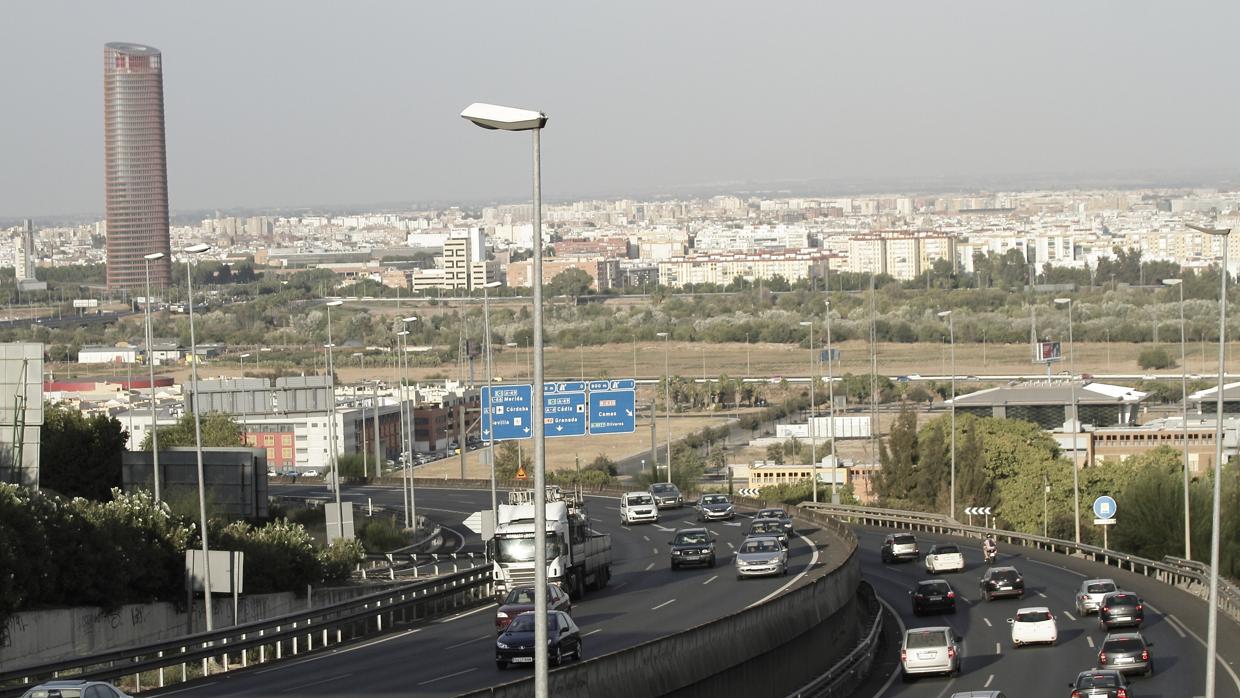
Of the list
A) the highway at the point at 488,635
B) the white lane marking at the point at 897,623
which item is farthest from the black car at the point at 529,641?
the white lane marking at the point at 897,623

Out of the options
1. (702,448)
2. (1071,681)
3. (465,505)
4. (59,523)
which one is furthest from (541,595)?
(702,448)

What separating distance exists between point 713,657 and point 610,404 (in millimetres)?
35237

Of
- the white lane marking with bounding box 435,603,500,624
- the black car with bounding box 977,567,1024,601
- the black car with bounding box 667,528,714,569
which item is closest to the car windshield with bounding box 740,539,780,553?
the black car with bounding box 667,528,714,569

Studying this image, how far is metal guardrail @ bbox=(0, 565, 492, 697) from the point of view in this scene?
2686cm

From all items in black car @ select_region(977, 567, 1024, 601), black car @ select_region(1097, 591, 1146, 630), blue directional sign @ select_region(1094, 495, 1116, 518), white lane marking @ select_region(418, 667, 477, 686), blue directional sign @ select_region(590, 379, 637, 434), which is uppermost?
blue directional sign @ select_region(590, 379, 637, 434)

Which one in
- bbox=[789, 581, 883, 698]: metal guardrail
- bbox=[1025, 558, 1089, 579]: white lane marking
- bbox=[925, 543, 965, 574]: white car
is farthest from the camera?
bbox=[925, 543, 965, 574]: white car

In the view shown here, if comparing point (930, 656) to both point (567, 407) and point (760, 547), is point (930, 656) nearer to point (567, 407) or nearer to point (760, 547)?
point (760, 547)

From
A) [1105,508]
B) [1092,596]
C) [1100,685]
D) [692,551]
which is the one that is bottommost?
[1092,596]

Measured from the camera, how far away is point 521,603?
33.7 meters

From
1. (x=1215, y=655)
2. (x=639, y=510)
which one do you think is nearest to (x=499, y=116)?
(x=1215, y=655)

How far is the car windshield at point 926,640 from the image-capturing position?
3331 centimetres

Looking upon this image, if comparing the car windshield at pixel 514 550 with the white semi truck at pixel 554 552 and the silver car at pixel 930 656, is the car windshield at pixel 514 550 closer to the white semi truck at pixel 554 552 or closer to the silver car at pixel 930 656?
the white semi truck at pixel 554 552

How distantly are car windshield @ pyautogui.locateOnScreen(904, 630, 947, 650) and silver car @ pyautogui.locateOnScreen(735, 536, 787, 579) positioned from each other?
1037 cm

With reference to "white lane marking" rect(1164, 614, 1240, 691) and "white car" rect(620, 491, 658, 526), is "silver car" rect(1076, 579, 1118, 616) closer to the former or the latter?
"white lane marking" rect(1164, 614, 1240, 691)
